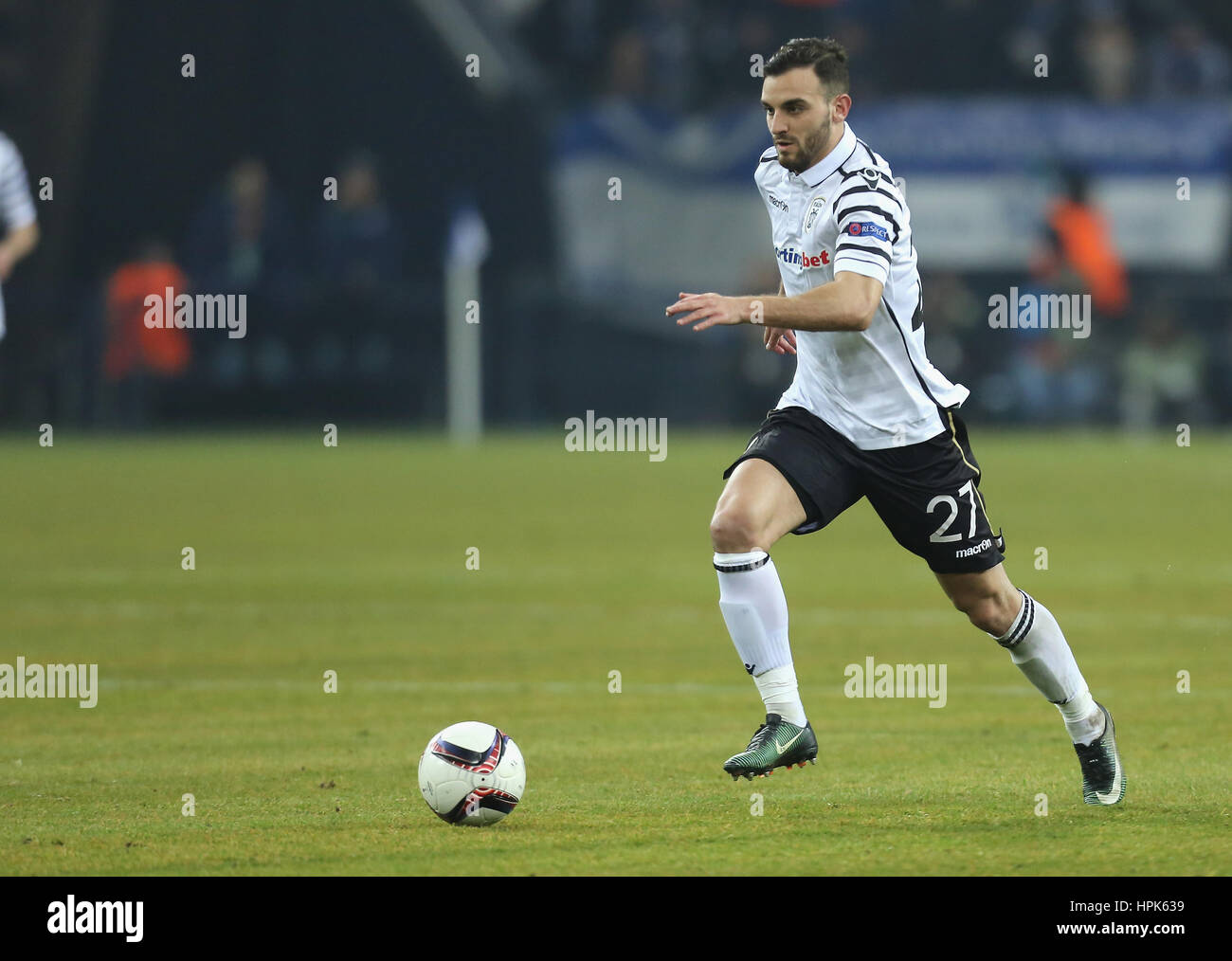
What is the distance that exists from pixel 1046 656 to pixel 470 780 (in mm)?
1934

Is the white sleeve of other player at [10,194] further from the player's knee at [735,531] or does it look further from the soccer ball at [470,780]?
the soccer ball at [470,780]

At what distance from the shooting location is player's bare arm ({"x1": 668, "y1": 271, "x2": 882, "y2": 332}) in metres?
6.52

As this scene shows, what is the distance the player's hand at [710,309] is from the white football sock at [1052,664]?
4.83ft

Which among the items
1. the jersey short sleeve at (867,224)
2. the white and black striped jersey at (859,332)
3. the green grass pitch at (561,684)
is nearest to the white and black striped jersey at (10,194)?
the green grass pitch at (561,684)

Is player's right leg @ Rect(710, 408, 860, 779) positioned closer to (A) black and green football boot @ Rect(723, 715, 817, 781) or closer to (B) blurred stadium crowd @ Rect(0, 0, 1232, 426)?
(A) black and green football boot @ Rect(723, 715, 817, 781)

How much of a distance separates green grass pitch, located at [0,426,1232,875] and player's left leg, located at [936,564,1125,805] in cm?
15

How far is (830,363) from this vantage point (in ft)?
24.0

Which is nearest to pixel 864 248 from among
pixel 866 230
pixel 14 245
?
pixel 866 230

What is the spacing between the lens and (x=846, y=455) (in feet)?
23.8

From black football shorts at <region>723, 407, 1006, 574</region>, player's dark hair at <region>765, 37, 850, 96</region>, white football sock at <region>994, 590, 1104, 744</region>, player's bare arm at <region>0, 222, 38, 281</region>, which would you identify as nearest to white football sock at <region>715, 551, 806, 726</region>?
black football shorts at <region>723, 407, 1006, 574</region>

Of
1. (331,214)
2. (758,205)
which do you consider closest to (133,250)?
(331,214)

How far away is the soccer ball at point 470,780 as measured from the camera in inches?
261

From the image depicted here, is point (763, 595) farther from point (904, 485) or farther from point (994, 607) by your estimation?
point (994, 607)

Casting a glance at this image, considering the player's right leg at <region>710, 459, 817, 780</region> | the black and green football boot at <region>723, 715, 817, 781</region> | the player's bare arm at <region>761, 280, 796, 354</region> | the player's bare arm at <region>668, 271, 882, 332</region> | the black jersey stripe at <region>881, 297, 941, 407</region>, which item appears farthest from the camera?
the player's bare arm at <region>761, 280, 796, 354</region>
